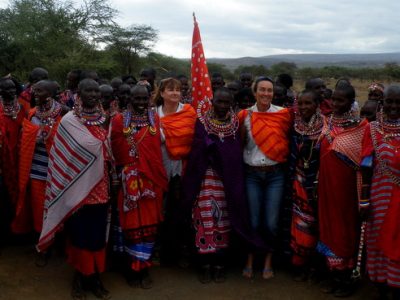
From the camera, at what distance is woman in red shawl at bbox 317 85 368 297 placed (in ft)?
12.4

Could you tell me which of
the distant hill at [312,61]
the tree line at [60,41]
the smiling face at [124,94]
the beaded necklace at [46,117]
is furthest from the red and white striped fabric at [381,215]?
the distant hill at [312,61]

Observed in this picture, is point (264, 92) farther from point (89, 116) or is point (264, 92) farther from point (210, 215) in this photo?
point (89, 116)

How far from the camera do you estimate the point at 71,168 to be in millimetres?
3709

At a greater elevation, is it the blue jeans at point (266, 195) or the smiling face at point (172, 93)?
the smiling face at point (172, 93)

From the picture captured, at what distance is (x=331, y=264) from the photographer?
4.01 metres

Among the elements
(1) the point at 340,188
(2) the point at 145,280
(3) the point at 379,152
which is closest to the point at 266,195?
(1) the point at 340,188

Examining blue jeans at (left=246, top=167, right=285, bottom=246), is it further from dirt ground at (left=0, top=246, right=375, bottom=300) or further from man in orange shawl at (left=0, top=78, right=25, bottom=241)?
man in orange shawl at (left=0, top=78, right=25, bottom=241)

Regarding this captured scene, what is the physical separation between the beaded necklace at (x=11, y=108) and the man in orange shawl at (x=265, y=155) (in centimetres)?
241

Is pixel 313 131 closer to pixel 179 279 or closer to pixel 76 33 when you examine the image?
pixel 179 279

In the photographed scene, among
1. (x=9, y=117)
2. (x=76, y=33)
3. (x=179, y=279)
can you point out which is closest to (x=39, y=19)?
(x=76, y=33)

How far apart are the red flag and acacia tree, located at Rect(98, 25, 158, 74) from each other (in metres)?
20.1

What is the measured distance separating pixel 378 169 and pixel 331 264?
1.05 meters

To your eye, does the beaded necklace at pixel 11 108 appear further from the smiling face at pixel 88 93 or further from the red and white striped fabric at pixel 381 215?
the red and white striped fabric at pixel 381 215

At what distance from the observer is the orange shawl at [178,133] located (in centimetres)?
419
